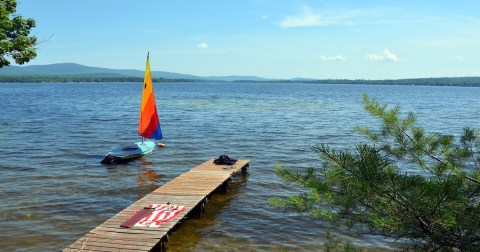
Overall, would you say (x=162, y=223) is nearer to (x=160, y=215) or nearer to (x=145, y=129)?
(x=160, y=215)

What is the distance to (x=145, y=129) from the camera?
1411 inches

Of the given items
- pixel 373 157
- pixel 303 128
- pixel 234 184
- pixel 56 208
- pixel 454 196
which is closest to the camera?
pixel 454 196

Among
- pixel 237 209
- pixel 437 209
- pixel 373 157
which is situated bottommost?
pixel 237 209

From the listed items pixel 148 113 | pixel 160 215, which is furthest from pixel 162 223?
pixel 148 113

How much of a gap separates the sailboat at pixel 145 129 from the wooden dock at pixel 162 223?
8148mm

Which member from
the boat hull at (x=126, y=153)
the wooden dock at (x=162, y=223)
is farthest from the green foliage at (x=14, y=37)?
the boat hull at (x=126, y=153)

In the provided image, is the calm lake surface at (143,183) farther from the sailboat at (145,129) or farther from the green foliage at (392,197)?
the green foliage at (392,197)

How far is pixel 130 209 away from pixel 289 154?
20.5 m

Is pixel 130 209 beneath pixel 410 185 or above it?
beneath

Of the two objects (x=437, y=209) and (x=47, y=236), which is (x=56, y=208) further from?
(x=437, y=209)

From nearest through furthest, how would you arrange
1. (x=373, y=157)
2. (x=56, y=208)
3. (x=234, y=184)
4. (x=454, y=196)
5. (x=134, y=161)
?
(x=454, y=196) < (x=373, y=157) < (x=56, y=208) < (x=234, y=184) < (x=134, y=161)

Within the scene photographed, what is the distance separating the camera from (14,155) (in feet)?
112

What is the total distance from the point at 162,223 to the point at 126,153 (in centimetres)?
1741

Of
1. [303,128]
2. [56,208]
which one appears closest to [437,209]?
[56,208]
